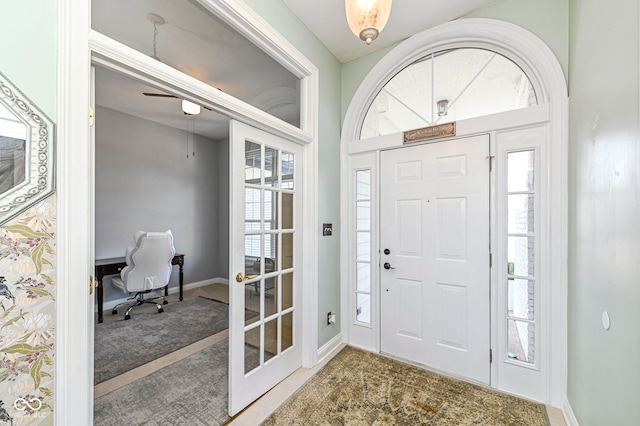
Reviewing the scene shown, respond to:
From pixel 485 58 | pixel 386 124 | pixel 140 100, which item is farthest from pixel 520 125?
pixel 140 100

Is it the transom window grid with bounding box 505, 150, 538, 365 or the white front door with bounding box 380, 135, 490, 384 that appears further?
the white front door with bounding box 380, 135, 490, 384

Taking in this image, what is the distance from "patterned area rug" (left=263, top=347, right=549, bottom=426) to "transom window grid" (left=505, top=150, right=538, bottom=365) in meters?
0.40

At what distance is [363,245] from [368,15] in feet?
6.54

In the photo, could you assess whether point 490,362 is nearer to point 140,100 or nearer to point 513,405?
point 513,405

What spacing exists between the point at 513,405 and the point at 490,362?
11.4 inches

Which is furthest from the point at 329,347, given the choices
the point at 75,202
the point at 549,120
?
the point at 549,120

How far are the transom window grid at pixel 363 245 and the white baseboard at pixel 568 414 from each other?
4.96 feet

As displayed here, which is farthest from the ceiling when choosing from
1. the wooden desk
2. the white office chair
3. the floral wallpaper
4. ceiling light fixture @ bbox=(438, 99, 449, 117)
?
the wooden desk

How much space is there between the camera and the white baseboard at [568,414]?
1641 mm

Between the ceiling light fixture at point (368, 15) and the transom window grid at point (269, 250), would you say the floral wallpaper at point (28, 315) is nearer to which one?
the transom window grid at point (269, 250)

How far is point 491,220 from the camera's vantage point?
2.13m

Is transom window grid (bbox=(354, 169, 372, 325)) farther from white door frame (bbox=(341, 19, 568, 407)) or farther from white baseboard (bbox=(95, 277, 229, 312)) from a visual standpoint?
white baseboard (bbox=(95, 277, 229, 312))

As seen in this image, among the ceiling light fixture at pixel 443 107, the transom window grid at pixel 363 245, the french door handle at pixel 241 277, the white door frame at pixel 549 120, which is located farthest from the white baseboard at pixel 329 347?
the ceiling light fixture at pixel 443 107

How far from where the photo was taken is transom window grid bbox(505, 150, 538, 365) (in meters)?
2.00
